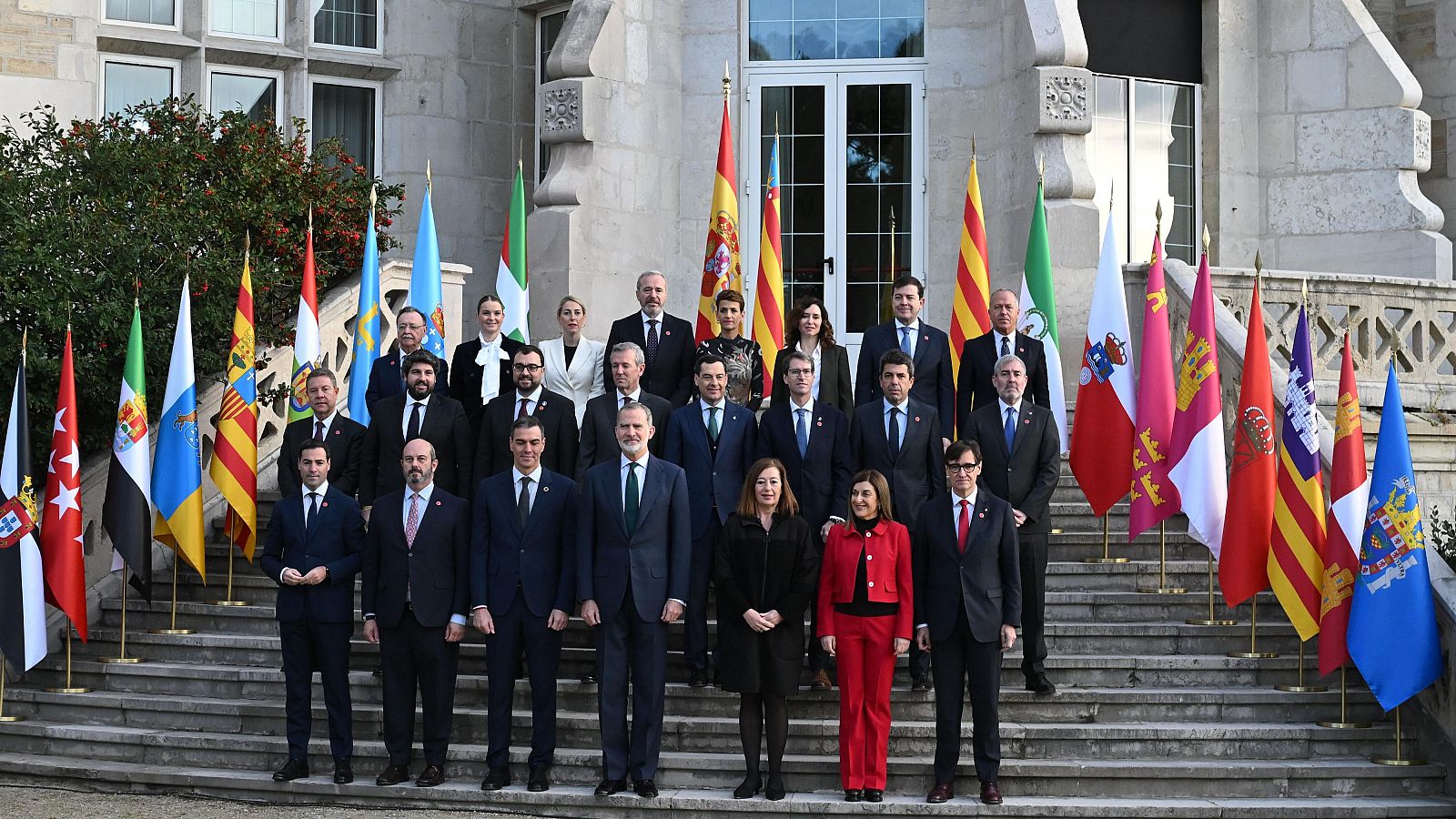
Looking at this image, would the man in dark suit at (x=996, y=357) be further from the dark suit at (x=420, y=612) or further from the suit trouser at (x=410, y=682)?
the suit trouser at (x=410, y=682)

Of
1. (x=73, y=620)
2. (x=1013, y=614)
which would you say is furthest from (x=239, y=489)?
(x=1013, y=614)

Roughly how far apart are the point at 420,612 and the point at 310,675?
83 centimetres

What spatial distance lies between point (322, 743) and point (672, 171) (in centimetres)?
766

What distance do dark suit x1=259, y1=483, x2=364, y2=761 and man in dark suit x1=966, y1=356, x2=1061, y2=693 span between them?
3.63 metres

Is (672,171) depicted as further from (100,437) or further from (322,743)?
(322,743)

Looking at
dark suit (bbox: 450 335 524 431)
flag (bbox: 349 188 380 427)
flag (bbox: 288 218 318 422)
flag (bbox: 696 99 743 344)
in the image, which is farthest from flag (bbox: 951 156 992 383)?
flag (bbox: 288 218 318 422)

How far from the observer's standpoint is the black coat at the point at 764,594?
8688 millimetres

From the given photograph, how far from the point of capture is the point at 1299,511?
965cm

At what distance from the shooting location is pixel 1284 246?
639 inches

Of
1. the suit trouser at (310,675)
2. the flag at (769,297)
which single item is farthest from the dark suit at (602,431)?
the flag at (769,297)

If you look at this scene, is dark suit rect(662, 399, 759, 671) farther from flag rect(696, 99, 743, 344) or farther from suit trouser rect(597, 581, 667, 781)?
flag rect(696, 99, 743, 344)

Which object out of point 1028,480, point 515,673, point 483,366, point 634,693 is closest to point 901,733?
point 634,693

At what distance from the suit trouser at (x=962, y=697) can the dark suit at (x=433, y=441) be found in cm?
307

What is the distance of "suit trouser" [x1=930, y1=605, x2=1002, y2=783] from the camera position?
866 centimetres
